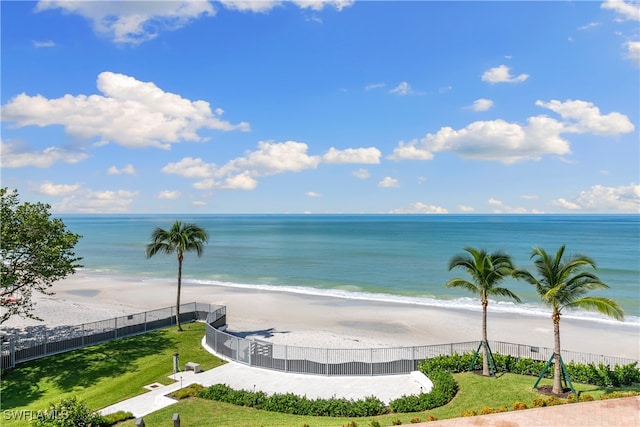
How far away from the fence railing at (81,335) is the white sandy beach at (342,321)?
3.65m

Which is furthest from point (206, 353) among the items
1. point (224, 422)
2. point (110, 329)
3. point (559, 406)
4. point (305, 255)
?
point (305, 255)

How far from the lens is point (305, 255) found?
306ft

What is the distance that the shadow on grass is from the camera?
1917cm

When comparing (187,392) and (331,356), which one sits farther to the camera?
(331,356)

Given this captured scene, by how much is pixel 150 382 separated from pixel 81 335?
27.2 feet

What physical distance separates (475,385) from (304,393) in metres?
7.74

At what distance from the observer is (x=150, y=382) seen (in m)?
20.2

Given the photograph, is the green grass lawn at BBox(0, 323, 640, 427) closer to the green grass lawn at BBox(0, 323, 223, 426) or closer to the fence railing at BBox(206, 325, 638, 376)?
the green grass lawn at BBox(0, 323, 223, 426)

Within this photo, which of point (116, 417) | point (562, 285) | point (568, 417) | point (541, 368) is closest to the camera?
point (568, 417)

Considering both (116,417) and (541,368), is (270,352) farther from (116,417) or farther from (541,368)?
(541,368)

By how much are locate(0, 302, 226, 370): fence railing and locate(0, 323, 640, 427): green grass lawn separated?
24.8 inches

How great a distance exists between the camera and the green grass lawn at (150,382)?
15594mm

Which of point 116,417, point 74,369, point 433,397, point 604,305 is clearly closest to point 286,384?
point 433,397

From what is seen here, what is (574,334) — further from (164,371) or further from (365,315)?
(164,371)
